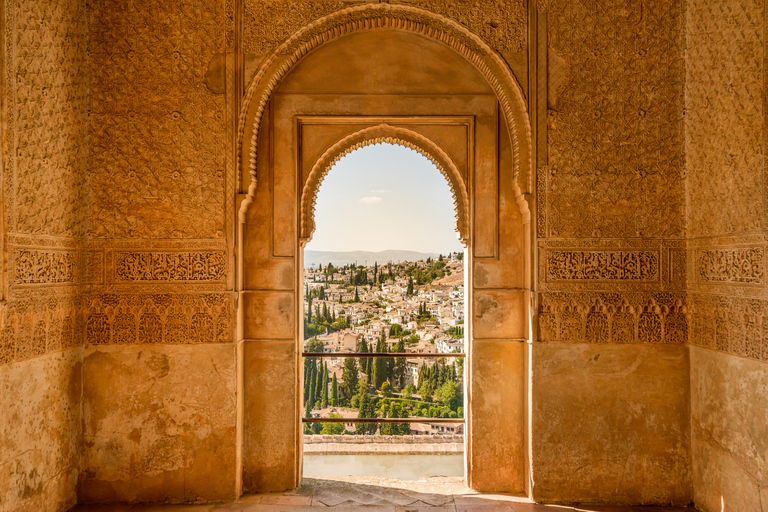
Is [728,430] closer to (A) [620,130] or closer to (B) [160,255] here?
(A) [620,130]

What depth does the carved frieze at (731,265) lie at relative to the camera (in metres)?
2.61

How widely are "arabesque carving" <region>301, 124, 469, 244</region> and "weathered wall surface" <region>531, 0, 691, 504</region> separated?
543 mm

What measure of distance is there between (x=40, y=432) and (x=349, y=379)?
2.06 m

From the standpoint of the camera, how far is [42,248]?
2.80 m

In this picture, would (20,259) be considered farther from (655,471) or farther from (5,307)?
(655,471)

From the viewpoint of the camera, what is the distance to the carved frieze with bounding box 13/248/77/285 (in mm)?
2621

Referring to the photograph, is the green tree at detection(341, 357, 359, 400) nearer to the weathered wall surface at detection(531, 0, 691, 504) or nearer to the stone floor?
the stone floor

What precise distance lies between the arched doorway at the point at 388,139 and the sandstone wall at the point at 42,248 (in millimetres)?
1069

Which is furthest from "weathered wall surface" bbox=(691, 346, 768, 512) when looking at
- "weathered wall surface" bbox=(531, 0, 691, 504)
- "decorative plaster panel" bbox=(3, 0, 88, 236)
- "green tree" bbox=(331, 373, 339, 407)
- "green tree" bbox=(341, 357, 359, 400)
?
"decorative plaster panel" bbox=(3, 0, 88, 236)

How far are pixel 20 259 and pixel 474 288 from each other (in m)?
2.78

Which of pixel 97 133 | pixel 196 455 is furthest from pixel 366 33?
pixel 196 455

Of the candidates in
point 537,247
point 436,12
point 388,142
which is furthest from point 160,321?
point 436,12

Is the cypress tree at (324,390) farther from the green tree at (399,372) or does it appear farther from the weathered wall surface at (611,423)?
the weathered wall surface at (611,423)

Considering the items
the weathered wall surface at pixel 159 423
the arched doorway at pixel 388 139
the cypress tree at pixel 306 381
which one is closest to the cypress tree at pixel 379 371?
the cypress tree at pixel 306 381
